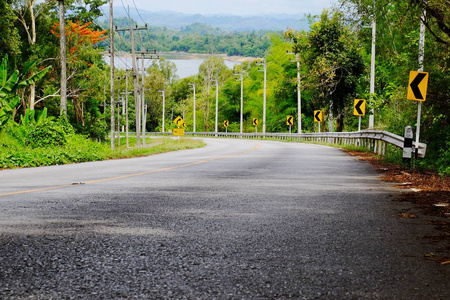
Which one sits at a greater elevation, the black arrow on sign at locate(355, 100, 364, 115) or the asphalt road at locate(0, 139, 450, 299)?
the black arrow on sign at locate(355, 100, 364, 115)

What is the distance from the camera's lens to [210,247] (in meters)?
4.60

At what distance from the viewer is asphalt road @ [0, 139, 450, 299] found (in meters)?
3.41

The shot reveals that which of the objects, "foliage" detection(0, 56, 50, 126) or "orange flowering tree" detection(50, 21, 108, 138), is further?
"orange flowering tree" detection(50, 21, 108, 138)

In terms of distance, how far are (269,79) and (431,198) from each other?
75007 mm

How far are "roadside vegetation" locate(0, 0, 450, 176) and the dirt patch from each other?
964 mm

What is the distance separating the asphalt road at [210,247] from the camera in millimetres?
Result: 3408

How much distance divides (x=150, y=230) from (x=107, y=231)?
415 mm

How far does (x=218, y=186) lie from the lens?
9.75 meters

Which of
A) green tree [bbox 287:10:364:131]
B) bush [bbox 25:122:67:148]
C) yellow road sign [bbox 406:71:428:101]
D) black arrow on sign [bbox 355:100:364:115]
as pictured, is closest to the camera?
yellow road sign [bbox 406:71:428:101]

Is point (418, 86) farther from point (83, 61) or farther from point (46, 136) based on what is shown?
point (83, 61)

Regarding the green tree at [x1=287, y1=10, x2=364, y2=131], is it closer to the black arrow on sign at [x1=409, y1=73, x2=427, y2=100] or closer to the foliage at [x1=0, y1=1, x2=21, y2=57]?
the foliage at [x1=0, y1=1, x2=21, y2=57]

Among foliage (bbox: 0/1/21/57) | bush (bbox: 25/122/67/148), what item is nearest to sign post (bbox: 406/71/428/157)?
bush (bbox: 25/122/67/148)

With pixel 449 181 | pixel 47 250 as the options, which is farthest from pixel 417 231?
pixel 449 181

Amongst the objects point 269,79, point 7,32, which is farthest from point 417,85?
point 269,79
